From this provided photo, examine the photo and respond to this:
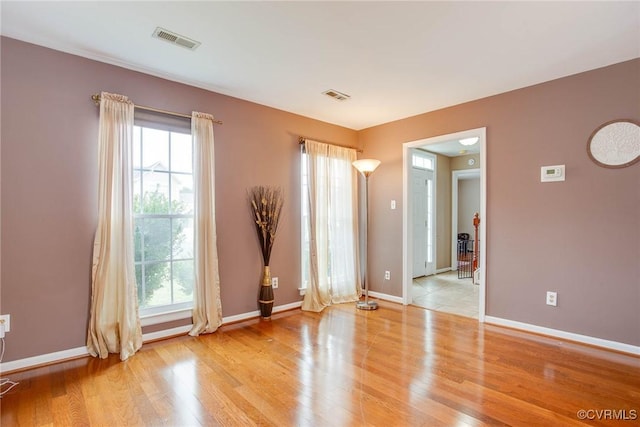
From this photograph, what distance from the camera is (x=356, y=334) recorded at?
3.23 meters

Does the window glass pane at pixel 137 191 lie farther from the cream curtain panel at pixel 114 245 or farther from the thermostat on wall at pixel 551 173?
the thermostat on wall at pixel 551 173

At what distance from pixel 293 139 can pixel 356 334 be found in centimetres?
248

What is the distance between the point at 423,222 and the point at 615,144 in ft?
11.8

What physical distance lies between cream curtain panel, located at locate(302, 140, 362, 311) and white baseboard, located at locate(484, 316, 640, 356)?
183cm

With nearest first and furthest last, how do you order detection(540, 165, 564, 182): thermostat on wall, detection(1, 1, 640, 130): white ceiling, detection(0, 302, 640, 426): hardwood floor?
detection(0, 302, 640, 426): hardwood floor, detection(1, 1, 640, 130): white ceiling, detection(540, 165, 564, 182): thermostat on wall

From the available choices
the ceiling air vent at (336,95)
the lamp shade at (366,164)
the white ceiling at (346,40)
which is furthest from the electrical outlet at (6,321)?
the lamp shade at (366,164)

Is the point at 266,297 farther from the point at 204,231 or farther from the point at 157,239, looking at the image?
the point at 157,239

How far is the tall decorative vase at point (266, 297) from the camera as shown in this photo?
3645 mm

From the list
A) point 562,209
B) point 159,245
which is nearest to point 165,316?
point 159,245

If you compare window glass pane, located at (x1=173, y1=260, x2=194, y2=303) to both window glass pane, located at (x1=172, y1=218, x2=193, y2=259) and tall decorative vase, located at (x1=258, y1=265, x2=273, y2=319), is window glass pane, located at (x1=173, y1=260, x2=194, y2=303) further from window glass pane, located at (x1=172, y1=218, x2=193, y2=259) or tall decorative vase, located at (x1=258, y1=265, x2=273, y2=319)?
tall decorative vase, located at (x1=258, y1=265, x2=273, y2=319)

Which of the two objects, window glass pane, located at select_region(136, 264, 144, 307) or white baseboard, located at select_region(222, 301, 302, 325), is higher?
window glass pane, located at select_region(136, 264, 144, 307)

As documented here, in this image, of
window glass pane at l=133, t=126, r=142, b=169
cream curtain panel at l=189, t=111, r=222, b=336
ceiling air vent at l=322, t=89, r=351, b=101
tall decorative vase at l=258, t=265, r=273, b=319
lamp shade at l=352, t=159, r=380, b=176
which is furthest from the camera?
lamp shade at l=352, t=159, r=380, b=176

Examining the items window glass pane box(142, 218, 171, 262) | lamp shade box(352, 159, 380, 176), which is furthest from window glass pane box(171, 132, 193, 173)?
lamp shade box(352, 159, 380, 176)

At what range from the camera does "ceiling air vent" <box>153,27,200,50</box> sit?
2330 mm
